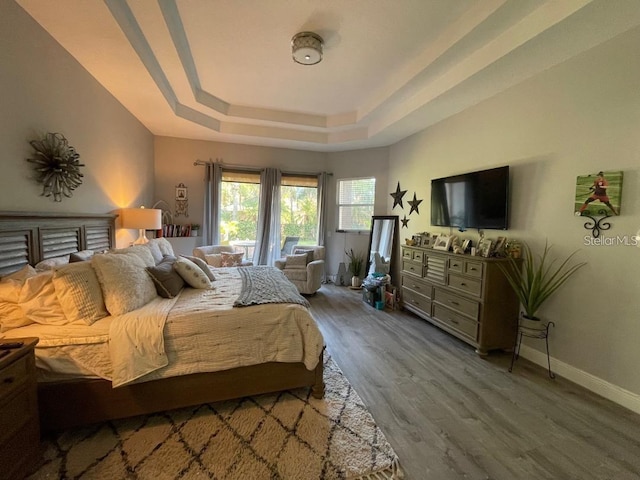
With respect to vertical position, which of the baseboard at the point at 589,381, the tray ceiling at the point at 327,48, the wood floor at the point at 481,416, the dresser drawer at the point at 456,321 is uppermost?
the tray ceiling at the point at 327,48

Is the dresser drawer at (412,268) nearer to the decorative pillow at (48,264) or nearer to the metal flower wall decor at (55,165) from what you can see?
the decorative pillow at (48,264)

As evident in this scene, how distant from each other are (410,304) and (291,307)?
7.95 ft

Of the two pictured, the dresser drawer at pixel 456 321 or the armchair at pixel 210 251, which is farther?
the armchair at pixel 210 251

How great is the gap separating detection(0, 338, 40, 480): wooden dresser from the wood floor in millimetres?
1934

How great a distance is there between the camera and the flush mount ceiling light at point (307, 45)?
100 inches

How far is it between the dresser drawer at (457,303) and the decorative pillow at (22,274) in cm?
358

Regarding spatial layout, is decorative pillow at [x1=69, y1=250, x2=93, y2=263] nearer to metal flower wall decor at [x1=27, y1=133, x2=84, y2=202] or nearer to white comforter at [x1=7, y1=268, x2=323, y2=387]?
metal flower wall decor at [x1=27, y1=133, x2=84, y2=202]

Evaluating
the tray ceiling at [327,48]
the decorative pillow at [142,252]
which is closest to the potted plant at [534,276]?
the tray ceiling at [327,48]

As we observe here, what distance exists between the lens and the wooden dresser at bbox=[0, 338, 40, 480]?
A: 1298 mm

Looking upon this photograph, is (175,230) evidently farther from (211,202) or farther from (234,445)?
(234,445)

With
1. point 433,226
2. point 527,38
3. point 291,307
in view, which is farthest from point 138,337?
Answer: point 433,226

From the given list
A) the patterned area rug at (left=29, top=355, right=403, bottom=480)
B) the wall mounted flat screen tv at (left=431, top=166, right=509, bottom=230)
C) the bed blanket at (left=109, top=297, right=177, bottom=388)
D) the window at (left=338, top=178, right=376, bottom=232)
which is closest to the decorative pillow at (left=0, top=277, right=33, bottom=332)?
the bed blanket at (left=109, top=297, right=177, bottom=388)

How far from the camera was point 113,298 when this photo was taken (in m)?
1.88

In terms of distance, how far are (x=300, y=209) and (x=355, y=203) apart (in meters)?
1.14
